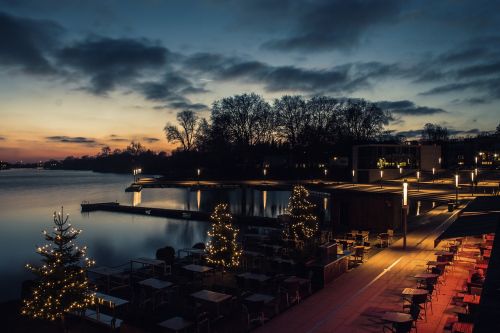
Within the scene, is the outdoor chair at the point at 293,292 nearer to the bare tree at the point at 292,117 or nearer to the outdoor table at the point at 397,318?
the outdoor table at the point at 397,318

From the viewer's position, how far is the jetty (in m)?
41.7

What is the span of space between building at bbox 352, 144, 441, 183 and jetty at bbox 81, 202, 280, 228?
21.9m

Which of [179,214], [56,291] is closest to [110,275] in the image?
[56,291]

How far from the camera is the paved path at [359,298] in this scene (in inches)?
392

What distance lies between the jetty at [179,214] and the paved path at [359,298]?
23732 millimetres

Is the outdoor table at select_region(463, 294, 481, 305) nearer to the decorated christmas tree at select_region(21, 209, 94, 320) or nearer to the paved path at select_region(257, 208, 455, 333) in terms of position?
the paved path at select_region(257, 208, 455, 333)

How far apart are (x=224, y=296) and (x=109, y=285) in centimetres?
765

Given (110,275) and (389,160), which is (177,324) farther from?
(389,160)

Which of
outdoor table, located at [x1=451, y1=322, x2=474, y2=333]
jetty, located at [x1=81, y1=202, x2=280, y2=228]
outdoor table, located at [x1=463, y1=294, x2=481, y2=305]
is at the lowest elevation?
jetty, located at [x1=81, y1=202, x2=280, y2=228]

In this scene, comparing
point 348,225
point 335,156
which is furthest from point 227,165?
point 348,225

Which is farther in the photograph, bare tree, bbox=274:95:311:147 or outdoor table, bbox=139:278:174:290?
bare tree, bbox=274:95:311:147

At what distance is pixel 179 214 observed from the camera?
48.2 meters

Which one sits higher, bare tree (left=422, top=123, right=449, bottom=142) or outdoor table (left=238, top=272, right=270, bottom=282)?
bare tree (left=422, top=123, right=449, bottom=142)

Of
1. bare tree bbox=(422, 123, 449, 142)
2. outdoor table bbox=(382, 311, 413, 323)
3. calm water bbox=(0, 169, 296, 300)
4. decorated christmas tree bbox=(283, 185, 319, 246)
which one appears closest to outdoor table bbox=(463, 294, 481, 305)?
outdoor table bbox=(382, 311, 413, 323)
